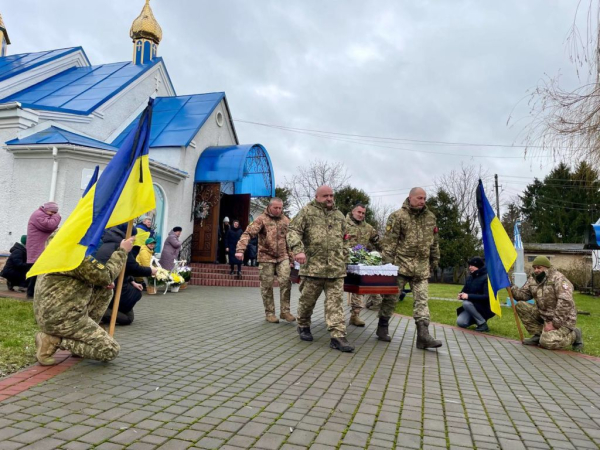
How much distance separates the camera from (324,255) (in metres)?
6.40

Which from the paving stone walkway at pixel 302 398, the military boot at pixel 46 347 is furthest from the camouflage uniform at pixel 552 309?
the military boot at pixel 46 347

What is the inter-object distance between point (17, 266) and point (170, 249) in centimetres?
427

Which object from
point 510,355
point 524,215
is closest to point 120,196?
point 510,355

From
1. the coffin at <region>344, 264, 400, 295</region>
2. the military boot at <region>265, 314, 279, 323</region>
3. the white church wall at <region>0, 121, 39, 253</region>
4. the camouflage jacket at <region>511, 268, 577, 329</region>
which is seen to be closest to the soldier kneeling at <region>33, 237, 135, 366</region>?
the coffin at <region>344, 264, 400, 295</region>

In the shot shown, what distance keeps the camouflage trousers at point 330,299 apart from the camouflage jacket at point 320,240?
0.13 meters

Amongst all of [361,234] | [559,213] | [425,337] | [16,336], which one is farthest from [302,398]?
[559,213]

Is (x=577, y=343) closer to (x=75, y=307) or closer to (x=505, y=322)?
(x=505, y=322)

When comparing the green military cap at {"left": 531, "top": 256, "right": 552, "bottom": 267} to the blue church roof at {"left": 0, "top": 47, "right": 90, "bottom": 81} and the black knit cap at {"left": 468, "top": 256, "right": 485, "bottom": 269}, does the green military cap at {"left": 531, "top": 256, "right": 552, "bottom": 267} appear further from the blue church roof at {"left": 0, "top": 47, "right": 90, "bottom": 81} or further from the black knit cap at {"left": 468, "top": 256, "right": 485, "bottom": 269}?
the blue church roof at {"left": 0, "top": 47, "right": 90, "bottom": 81}

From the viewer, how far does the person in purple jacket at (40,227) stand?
8.86m

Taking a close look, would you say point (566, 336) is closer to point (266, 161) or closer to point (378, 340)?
point (378, 340)

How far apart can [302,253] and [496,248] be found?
322 cm

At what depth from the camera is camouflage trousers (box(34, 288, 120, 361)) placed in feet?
14.8

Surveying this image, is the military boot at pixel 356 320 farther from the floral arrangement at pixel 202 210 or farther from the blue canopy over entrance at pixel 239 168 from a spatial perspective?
the floral arrangement at pixel 202 210

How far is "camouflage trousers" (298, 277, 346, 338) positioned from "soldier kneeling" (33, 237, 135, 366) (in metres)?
2.63
